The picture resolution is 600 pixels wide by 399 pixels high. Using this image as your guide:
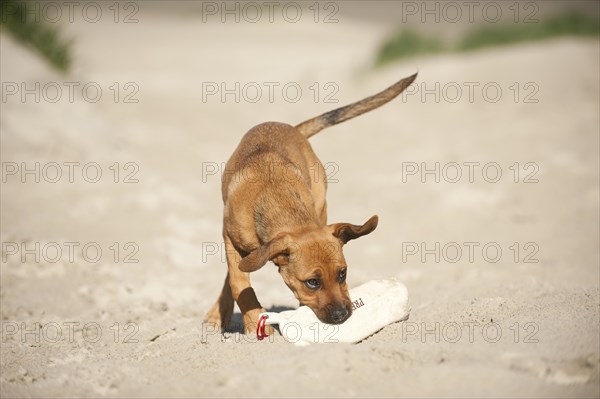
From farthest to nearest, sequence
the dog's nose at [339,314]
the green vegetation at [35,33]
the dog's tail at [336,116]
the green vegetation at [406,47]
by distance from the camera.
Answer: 1. the green vegetation at [406,47]
2. the green vegetation at [35,33]
3. the dog's tail at [336,116]
4. the dog's nose at [339,314]

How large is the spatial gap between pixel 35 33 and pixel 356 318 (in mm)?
14780

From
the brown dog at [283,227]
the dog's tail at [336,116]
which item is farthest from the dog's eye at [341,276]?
the dog's tail at [336,116]

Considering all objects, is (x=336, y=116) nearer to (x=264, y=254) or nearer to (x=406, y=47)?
(x=264, y=254)

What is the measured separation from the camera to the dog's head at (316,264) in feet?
17.9

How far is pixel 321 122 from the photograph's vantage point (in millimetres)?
7961

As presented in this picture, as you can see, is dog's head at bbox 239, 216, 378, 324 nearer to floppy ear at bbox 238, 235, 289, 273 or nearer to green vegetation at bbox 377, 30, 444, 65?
floppy ear at bbox 238, 235, 289, 273

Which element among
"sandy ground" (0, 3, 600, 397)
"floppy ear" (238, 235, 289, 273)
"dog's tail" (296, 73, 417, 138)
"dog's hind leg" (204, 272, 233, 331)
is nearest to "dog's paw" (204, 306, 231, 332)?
"dog's hind leg" (204, 272, 233, 331)

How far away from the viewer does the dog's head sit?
5.46 metres

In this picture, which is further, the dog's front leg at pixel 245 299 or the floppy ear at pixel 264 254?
the dog's front leg at pixel 245 299

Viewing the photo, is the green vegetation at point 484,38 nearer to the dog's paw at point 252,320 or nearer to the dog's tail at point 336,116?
the dog's tail at point 336,116

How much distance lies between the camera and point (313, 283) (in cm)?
555

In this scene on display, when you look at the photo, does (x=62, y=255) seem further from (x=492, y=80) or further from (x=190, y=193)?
(x=492, y=80)

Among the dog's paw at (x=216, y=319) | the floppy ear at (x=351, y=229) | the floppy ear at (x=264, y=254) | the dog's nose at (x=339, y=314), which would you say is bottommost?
the dog's paw at (x=216, y=319)

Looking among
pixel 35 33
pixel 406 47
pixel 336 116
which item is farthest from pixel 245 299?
pixel 406 47
